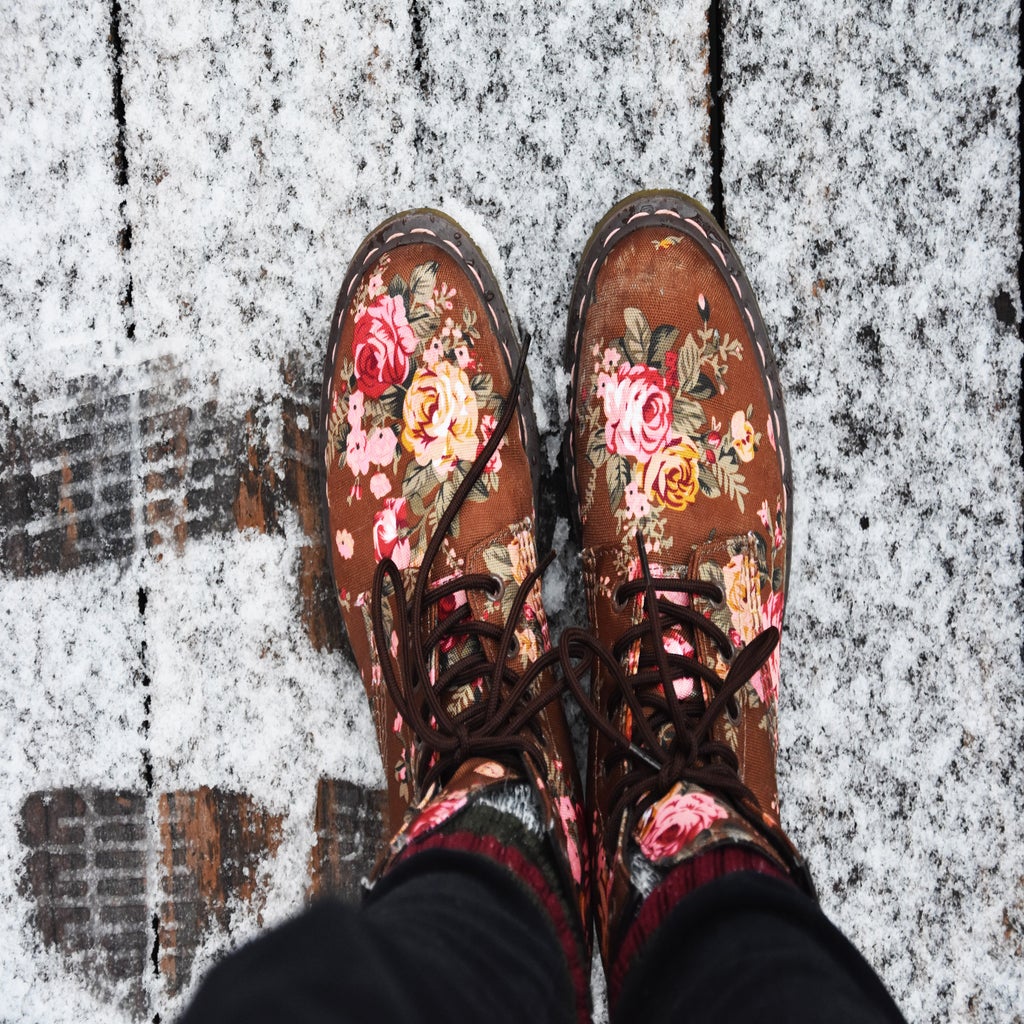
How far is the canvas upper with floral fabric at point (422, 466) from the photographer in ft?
2.27

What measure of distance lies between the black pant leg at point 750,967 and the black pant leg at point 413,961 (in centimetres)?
7

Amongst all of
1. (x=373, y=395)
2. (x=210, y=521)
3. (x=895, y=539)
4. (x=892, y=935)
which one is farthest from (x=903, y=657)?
(x=210, y=521)

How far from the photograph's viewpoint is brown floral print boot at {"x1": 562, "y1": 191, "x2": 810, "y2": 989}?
669 millimetres

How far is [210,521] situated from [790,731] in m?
0.59

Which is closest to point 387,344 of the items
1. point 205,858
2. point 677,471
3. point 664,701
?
point 677,471

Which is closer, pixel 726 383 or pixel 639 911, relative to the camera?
pixel 639 911

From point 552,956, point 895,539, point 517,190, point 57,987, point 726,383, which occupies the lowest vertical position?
point 57,987

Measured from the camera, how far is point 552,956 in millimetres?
489

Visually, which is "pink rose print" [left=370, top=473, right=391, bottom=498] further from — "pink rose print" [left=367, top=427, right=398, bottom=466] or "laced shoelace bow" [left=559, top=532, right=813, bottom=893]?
"laced shoelace bow" [left=559, top=532, right=813, bottom=893]

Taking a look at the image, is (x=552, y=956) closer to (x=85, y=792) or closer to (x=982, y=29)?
(x=85, y=792)

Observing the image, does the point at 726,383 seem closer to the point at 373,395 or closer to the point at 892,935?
the point at 373,395

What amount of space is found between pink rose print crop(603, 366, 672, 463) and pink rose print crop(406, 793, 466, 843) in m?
0.33

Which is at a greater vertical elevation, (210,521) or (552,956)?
(210,521)

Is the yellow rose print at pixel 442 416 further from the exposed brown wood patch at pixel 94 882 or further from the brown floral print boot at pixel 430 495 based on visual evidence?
the exposed brown wood patch at pixel 94 882
